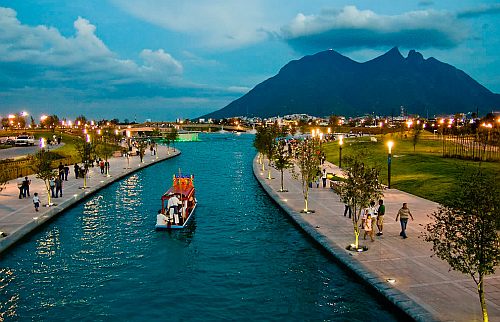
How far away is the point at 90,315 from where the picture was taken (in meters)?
15.5

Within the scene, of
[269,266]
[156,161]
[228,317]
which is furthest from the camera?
[156,161]

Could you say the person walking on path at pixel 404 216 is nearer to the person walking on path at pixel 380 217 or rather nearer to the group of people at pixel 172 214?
the person walking on path at pixel 380 217

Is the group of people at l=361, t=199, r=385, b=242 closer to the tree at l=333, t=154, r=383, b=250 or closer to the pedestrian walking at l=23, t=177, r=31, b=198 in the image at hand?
the tree at l=333, t=154, r=383, b=250

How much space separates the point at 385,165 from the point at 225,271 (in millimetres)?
36822

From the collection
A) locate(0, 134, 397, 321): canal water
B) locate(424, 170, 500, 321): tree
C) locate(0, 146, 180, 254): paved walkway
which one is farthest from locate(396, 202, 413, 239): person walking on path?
locate(0, 146, 180, 254): paved walkway

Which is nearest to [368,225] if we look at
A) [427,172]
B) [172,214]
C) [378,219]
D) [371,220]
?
[371,220]

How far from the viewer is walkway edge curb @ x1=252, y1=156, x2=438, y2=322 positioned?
44.5 ft

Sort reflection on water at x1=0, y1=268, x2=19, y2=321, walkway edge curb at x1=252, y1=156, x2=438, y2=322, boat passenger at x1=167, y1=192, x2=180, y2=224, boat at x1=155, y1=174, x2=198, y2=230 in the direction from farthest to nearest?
boat passenger at x1=167, y1=192, x2=180, y2=224 < boat at x1=155, y1=174, x2=198, y2=230 < reflection on water at x1=0, y1=268, x2=19, y2=321 < walkway edge curb at x1=252, y1=156, x2=438, y2=322

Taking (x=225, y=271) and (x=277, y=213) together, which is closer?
(x=225, y=271)

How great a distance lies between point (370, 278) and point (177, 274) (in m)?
8.60

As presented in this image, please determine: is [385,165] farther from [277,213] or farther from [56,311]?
[56,311]

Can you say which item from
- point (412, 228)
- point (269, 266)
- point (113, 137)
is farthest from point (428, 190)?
point (113, 137)

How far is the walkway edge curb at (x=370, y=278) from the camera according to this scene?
13.6 metres

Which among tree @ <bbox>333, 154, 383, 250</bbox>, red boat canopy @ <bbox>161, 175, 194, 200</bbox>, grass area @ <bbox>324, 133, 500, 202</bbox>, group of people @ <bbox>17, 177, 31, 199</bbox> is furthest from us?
group of people @ <bbox>17, 177, 31, 199</bbox>
